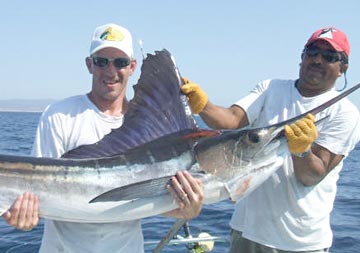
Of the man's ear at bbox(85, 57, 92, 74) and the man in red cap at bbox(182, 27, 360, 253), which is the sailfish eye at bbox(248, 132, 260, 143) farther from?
the man's ear at bbox(85, 57, 92, 74)

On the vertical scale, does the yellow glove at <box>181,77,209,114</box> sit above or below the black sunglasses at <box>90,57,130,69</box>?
below

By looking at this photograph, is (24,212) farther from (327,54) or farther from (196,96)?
(327,54)

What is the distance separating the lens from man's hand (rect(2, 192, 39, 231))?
2670 millimetres

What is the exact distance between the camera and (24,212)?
2.67m

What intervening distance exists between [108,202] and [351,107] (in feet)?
6.00

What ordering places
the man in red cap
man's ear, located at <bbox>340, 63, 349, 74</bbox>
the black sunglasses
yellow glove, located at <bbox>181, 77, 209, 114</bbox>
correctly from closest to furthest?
the black sunglasses < yellow glove, located at <bbox>181, 77, 209, 114</bbox> < the man in red cap < man's ear, located at <bbox>340, 63, 349, 74</bbox>

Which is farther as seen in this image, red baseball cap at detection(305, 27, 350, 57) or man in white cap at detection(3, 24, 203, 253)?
red baseball cap at detection(305, 27, 350, 57)

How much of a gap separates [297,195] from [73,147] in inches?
61.8

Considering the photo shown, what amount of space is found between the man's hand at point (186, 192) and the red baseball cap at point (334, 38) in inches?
56.1

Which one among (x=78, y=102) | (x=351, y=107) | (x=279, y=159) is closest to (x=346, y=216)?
(x=351, y=107)

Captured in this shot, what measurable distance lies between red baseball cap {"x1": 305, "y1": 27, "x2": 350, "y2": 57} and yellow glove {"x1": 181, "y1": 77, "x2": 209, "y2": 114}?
849mm

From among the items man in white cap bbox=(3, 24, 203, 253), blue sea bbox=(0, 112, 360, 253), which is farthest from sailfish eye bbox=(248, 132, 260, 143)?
blue sea bbox=(0, 112, 360, 253)

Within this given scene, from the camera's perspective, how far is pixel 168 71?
3117 millimetres

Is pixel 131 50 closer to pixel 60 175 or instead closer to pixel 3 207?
pixel 60 175
